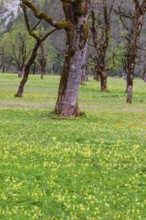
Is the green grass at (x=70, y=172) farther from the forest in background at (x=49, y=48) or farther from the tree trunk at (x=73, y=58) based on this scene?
the forest in background at (x=49, y=48)

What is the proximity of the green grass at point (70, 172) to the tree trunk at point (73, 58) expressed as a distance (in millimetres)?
3382

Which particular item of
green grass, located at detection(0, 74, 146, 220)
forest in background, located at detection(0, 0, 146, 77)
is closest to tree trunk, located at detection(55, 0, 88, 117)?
green grass, located at detection(0, 74, 146, 220)

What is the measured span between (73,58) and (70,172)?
495 inches

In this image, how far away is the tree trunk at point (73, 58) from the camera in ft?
81.5

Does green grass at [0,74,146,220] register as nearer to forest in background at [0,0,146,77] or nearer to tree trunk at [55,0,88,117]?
tree trunk at [55,0,88,117]

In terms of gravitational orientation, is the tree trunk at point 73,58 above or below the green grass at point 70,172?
above

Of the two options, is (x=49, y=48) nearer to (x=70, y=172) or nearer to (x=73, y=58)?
(x=73, y=58)

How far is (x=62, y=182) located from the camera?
12.5 m

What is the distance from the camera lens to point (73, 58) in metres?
24.9

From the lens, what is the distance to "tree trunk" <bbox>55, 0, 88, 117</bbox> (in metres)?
24.8

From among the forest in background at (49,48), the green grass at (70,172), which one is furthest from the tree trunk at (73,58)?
the forest in background at (49,48)

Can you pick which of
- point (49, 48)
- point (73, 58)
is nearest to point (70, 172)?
point (73, 58)

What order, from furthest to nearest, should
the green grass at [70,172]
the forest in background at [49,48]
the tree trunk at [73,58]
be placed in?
the forest in background at [49,48]
the tree trunk at [73,58]
the green grass at [70,172]

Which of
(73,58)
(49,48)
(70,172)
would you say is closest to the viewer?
(70,172)
